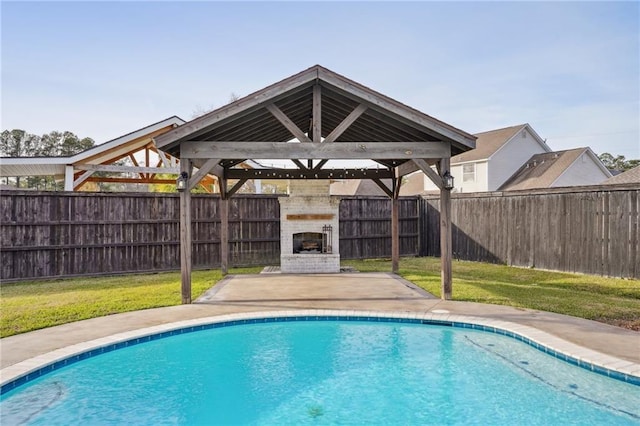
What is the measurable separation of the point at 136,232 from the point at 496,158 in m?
18.6

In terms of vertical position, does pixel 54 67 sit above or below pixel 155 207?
above

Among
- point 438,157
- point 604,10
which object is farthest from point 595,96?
point 438,157

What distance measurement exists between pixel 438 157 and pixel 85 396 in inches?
250

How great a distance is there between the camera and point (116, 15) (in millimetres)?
10461

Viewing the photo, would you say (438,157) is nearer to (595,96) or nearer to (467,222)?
(467,222)

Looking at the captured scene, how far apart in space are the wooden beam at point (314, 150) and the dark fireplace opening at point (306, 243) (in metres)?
4.71


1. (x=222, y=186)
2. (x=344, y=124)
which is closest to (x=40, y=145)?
(x=222, y=186)

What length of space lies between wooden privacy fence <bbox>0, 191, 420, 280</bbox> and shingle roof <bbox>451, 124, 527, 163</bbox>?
10.4 metres

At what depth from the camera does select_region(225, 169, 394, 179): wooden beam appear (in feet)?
36.6

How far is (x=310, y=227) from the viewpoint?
38.3 feet

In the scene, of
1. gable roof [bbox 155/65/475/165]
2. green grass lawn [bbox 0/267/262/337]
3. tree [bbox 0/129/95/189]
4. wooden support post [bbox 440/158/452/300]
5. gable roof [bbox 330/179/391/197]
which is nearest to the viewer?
green grass lawn [bbox 0/267/262/337]

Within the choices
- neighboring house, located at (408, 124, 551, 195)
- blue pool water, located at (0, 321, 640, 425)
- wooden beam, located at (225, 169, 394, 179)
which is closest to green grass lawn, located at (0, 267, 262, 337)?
blue pool water, located at (0, 321, 640, 425)

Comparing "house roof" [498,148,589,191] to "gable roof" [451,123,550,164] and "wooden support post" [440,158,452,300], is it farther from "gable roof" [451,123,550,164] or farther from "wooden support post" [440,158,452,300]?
"wooden support post" [440,158,452,300]

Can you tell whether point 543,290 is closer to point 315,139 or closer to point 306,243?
point 315,139
